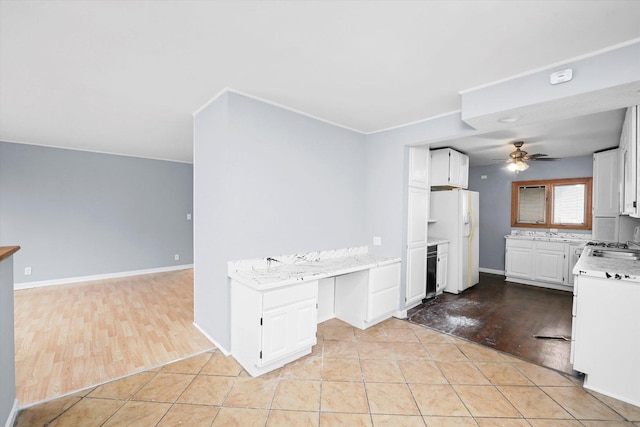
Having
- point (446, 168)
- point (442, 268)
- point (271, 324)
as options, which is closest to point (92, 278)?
point (271, 324)

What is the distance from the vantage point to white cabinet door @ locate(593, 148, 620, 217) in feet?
13.5

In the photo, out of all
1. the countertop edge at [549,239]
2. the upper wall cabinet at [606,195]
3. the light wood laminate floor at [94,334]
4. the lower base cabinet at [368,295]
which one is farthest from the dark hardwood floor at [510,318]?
the light wood laminate floor at [94,334]

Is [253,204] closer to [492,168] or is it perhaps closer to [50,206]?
[50,206]

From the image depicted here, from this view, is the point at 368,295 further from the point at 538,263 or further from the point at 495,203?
the point at 495,203

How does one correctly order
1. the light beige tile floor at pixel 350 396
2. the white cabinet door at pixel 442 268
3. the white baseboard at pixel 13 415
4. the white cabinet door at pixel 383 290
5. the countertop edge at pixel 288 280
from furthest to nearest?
the white cabinet door at pixel 442 268, the white cabinet door at pixel 383 290, the countertop edge at pixel 288 280, the light beige tile floor at pixel 350 396, the white baseboard at pixel 13 415

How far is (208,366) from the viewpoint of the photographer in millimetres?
2486

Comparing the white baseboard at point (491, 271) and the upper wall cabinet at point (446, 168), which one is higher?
the upper wall cabinet at point (446, 168)

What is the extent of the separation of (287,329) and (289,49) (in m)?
2.22

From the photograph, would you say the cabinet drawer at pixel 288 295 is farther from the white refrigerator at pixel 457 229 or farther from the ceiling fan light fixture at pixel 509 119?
the white refrigerator at pixel 457 229

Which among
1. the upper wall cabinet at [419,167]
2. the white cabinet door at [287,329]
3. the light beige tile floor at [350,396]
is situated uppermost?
the upper wall cabinet at [419,167]

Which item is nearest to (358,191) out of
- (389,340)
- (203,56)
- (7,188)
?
(389,340)

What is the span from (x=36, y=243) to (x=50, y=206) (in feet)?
2.19

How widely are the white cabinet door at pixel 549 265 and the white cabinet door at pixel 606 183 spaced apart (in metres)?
0.94

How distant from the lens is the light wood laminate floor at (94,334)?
7.64ft
